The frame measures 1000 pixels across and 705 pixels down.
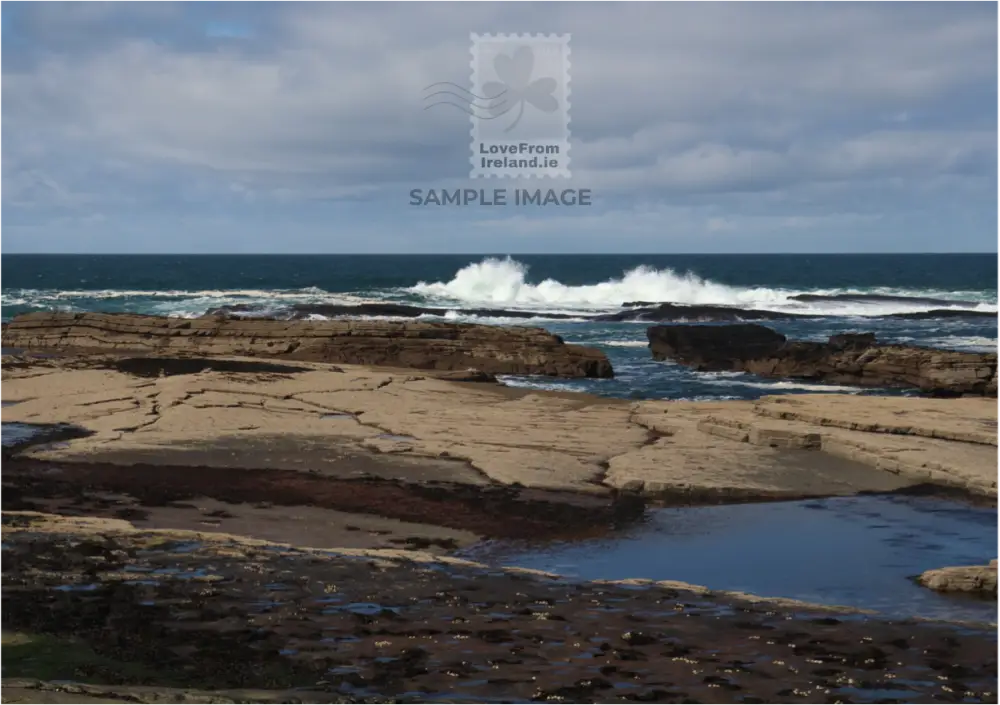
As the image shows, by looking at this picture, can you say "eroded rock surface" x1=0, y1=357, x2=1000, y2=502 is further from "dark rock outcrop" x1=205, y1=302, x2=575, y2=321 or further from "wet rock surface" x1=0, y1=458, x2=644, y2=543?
"dark rock outcrop" x1=205, y1=302, x2=575, y2=321

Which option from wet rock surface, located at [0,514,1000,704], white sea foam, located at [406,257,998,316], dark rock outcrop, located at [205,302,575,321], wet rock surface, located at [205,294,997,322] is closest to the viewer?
wet rock surface, located at [0,514,1000,704]

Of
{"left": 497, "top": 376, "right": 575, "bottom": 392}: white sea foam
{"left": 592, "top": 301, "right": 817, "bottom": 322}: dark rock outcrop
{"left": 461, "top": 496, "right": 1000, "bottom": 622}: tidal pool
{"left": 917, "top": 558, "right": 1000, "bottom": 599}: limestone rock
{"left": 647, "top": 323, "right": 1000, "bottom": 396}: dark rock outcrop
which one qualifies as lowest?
{"left": 461, "top": 496, "right": 1000, "bottom": 622}: tidal pool

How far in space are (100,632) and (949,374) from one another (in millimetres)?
23027

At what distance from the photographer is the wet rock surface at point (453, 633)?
19.0 ft

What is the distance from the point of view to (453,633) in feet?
21.7

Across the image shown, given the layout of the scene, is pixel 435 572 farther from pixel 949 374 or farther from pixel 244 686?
pixel 949 374

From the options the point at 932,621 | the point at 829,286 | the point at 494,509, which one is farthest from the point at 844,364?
the point at 829,286

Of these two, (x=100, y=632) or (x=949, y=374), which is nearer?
(x=100, y=632)

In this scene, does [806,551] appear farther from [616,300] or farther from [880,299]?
[880,299]

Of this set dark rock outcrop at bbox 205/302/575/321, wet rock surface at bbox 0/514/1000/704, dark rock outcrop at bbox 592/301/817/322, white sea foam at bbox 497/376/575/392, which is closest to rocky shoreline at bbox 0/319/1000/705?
wet rock surface at bbox 0/514/1000/704

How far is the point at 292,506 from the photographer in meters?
10.8

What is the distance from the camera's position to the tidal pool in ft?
26.8

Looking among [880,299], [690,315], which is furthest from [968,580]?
[880,299]

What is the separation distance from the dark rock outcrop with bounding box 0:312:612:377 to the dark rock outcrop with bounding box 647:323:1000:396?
463cm
